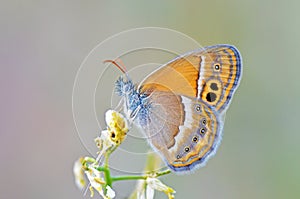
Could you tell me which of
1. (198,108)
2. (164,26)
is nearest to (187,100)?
(198,108)

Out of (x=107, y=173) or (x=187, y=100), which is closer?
(x=107, y=173)

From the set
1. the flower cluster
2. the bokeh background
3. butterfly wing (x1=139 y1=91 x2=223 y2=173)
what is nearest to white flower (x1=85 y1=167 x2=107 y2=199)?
the flower cluster

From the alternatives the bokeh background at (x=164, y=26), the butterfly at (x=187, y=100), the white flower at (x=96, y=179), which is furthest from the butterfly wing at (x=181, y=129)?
the bokeh background at (x=164, y=26)

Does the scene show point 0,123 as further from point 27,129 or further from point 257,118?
point 257,118

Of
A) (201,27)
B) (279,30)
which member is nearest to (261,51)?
(279,30)

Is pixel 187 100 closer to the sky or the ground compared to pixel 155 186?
closer to the sky

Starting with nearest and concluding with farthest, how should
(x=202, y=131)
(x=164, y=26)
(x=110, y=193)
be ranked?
(x=110, y=193)
(x=202, y=131)
(x=164, y=26)

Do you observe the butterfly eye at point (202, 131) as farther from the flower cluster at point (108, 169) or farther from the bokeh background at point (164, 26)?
the bokeh background at point (164, 26)

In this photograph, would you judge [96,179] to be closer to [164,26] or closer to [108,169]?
[108,169]
